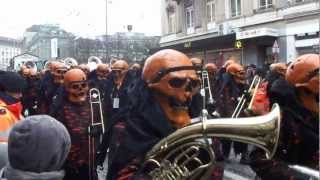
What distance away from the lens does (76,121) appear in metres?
5.39

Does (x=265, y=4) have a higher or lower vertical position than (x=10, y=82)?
higher

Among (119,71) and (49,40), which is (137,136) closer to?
(119,71)

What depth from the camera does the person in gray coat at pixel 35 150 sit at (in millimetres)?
2123

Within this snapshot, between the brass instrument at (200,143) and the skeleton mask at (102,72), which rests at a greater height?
the skeleton mask at (102,72)

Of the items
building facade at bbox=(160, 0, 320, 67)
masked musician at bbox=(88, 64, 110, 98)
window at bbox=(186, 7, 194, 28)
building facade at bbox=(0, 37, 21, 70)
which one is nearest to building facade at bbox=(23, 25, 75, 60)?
building facade at bbox=(160, 0, 320, 67)

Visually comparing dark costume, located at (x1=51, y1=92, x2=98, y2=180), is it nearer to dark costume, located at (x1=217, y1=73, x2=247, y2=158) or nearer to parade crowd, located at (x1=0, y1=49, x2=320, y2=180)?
parade crowd, located at (x1=0, y1=49, x2=320, y2=180)

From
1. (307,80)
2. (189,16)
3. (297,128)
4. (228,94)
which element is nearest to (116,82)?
(228,94)

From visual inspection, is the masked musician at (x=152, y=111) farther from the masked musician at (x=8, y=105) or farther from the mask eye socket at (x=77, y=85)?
the mask eye socket at (x=77, y=85)

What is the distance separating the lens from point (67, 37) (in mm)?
45656

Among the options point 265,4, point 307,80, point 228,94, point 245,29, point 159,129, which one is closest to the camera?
point 159,129

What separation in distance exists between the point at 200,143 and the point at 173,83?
679 mm

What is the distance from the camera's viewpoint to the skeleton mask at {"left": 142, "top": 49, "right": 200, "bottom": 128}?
3197 millimetres

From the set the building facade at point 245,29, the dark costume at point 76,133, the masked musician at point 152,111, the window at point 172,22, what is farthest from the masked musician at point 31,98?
the window at point 172,22

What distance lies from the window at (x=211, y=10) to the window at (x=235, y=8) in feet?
7.17
